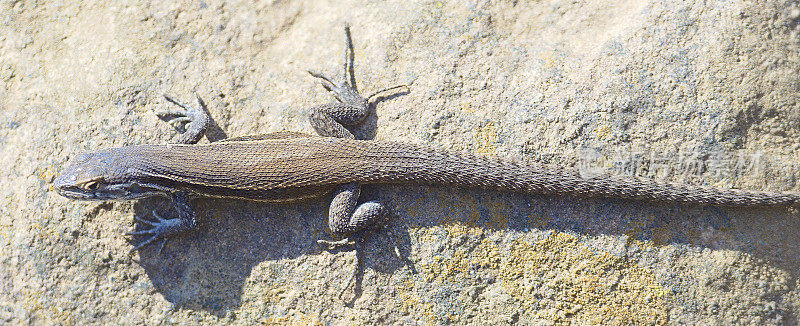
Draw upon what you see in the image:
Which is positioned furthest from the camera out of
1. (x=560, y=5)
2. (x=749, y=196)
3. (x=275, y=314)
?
(x=560, y=5)

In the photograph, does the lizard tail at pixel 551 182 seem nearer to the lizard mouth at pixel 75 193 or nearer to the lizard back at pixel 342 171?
the lizard back at pixel 342 171

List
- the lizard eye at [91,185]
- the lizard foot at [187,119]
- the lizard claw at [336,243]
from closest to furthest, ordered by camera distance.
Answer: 1. the lizard eye at [91,185]
2. the lizard claw at [336,243]
3. the lizard foot at [187,119]

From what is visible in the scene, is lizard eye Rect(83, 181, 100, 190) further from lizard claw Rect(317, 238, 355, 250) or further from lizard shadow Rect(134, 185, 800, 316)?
lizard claw Rect(317, 238, 355, 250)

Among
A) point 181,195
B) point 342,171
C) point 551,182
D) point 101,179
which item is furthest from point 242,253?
point 551,182

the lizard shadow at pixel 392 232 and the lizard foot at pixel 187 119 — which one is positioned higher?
the lizard foot at pixel 187 119

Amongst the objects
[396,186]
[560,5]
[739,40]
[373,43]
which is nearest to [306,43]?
[373,43]

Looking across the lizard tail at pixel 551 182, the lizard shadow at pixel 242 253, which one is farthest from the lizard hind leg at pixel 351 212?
the lizard tail at pixel 551 182

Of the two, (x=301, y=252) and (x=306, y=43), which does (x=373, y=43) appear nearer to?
(x=306, y=43)

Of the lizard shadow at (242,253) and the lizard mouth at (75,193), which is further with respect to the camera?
the lizard shadow at (242,253)
